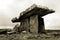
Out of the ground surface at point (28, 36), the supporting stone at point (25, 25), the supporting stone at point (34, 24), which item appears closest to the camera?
the ground surface at point (28, 36)

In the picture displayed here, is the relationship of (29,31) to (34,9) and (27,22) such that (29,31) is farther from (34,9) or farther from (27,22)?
(34,9)

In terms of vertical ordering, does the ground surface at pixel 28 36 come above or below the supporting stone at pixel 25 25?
below

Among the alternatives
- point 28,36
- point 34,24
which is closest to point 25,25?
point 34,24

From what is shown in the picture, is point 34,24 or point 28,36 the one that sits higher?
point 34,24

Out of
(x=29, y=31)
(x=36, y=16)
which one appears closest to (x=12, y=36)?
(x=29, y=31)

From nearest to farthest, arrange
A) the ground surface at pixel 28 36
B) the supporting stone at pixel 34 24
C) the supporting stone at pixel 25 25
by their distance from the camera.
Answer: the ground surface at pixel 28 36, the supporting stone at pixel 34 24, the supporting stone at pixel 25 25

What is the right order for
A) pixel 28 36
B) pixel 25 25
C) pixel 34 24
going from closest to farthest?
pixel 28 36 < pixel 34 24 < pixel 25 25

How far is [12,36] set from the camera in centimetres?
180

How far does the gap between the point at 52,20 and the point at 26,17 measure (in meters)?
1.34

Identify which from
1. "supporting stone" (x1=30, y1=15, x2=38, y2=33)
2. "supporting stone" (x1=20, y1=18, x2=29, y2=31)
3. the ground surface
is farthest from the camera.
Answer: "supporting stone" (x1=20, y1=18, x2=29, y2=31)

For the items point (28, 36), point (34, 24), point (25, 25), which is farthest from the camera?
point (25, 25)

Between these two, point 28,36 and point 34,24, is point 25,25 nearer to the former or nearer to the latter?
point 34,24

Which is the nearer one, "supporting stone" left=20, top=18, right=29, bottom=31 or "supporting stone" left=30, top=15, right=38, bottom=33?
"supporting stone" left=30, top=15, right=38, bottom=33

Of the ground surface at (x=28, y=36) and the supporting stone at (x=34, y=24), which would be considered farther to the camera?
the supporting stone at (x=34, y=24)
